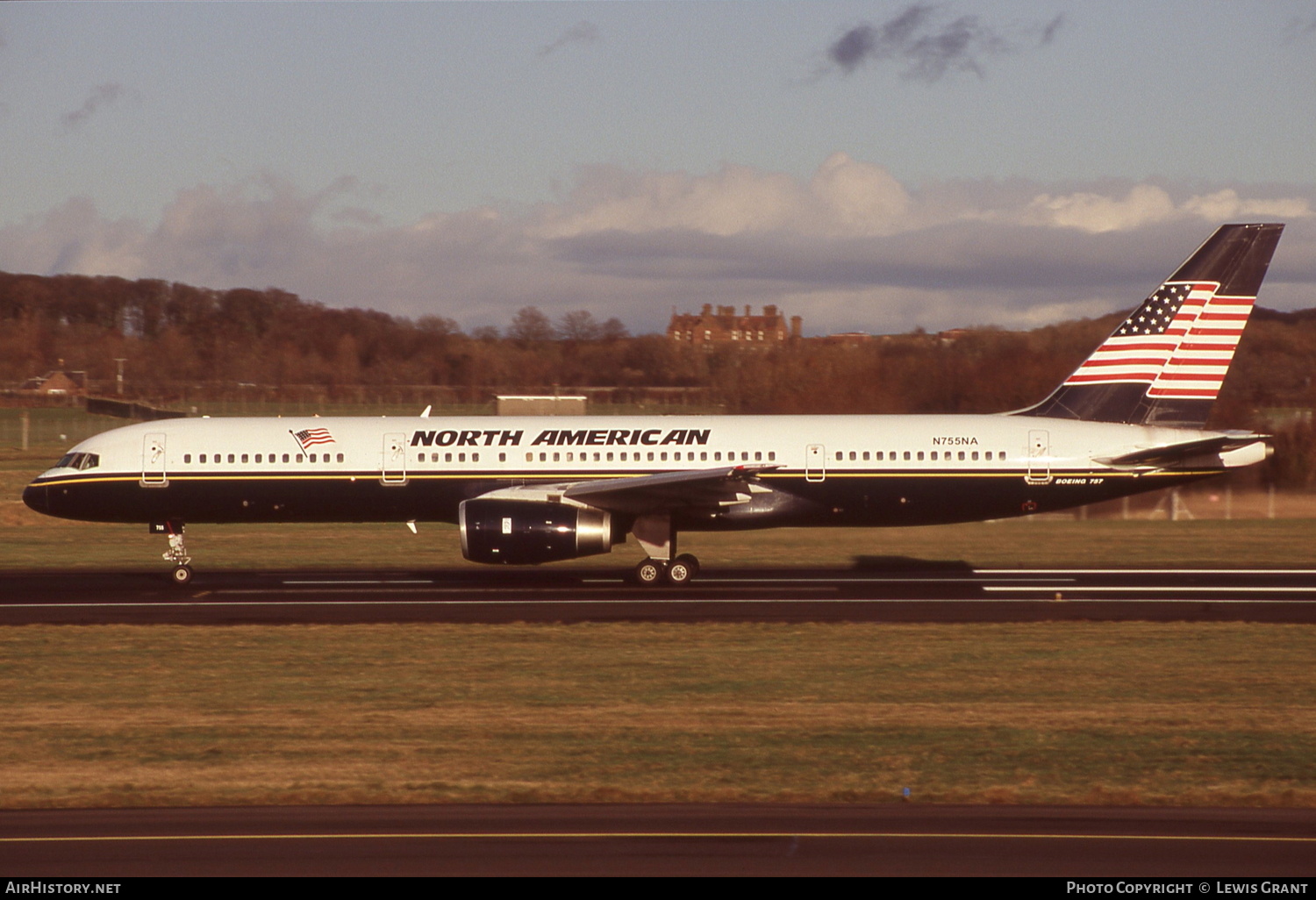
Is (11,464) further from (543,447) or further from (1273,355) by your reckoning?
(1273,355)

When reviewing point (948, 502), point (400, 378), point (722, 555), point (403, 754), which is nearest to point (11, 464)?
point (400, 378)

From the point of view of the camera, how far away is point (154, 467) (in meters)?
29.0

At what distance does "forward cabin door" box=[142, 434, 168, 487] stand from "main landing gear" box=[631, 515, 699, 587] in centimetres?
1037

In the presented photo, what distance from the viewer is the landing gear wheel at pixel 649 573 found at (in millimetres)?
27859

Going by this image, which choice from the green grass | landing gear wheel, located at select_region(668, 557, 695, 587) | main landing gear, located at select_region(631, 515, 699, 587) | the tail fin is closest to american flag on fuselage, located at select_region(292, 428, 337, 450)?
main landing gear, located at select_region(631, 515, 699, 587)

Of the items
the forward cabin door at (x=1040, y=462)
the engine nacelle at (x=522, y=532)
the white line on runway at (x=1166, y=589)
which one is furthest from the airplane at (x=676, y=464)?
the white line on runway at (x=1166, y=589)

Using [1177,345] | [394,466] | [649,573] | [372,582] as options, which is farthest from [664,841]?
[1177,345]

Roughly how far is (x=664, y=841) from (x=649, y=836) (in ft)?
0.69

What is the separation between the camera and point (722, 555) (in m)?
34.0

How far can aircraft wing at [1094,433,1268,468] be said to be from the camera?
2760cm

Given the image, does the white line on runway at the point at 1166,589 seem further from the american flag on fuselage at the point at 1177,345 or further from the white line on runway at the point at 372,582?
the white line on runway at the point at 372,582

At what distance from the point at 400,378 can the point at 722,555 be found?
3940 centimetres

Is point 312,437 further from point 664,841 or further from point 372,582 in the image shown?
point 664,841

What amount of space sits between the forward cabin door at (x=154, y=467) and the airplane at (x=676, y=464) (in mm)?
35
